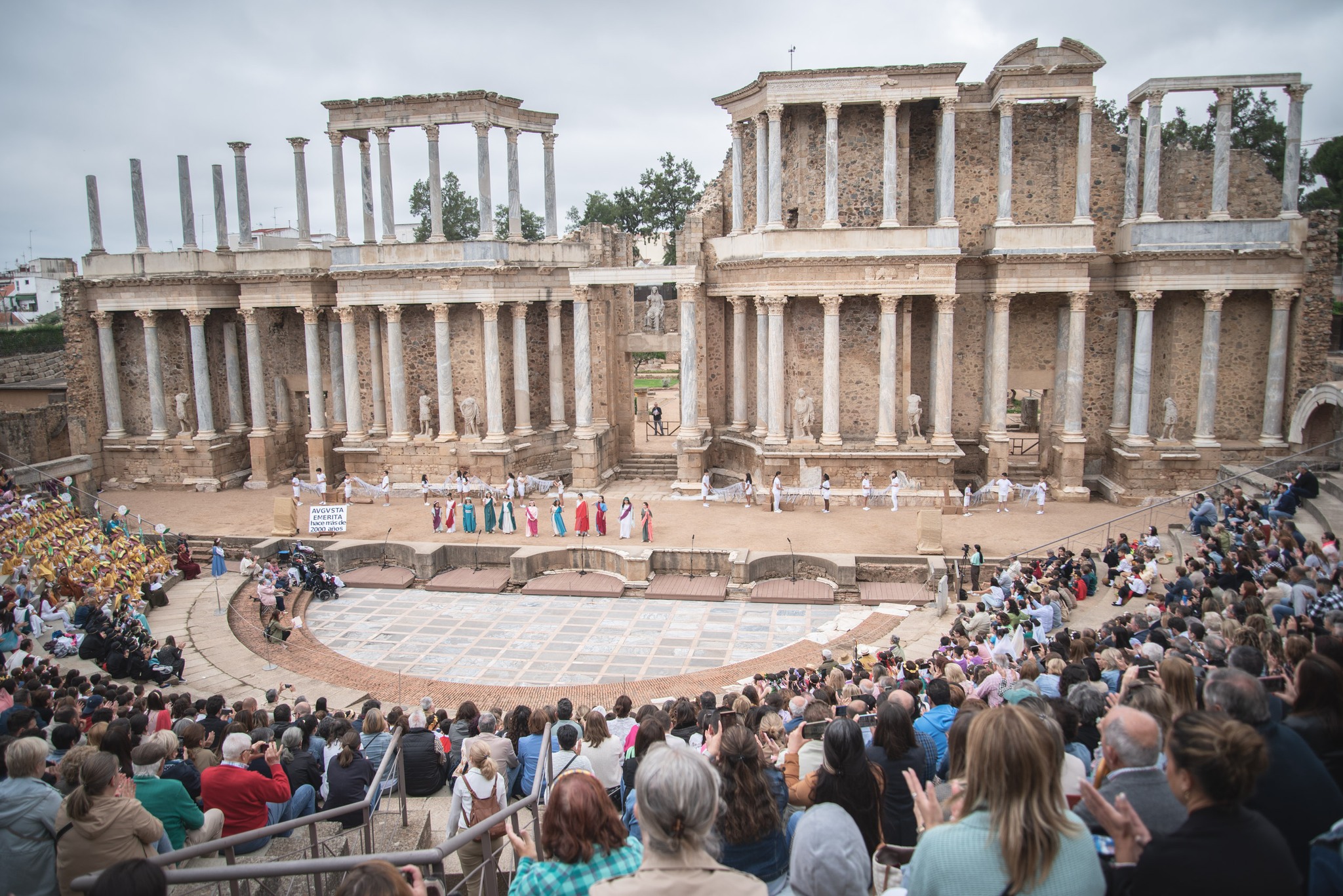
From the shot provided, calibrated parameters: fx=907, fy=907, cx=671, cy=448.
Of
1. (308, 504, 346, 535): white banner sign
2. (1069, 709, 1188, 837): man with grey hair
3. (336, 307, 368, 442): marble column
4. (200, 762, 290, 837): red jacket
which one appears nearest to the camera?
(1069, 709, 1188, 837): man with grey hair

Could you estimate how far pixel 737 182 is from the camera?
31.1m

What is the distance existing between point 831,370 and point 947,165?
22.9 feet

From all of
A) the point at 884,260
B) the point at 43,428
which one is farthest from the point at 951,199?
the point at 43,428

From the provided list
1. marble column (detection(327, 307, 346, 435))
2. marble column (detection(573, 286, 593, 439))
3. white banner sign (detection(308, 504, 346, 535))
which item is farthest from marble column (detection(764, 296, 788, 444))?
marble column (detection(327, 307, 346, 435))

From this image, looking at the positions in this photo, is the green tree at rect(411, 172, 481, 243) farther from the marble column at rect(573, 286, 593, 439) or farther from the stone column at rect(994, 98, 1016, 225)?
the stone column at rect(994, 98, 1016, 225)

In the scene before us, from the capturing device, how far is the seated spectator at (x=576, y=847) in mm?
4141

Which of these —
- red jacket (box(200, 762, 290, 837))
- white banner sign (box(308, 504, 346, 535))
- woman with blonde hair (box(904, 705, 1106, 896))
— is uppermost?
woman with blonde hair (box(904, 705, 1106, 896))

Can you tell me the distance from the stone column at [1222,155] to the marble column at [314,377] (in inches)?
1137

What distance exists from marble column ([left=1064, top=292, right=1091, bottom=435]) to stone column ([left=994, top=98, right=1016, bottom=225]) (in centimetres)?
313

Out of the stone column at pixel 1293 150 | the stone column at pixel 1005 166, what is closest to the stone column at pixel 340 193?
the stone column at pixel 1005 166

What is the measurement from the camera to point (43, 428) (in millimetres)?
31500

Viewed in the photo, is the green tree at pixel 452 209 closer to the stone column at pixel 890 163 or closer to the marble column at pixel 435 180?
the marble column at pixel 435 180

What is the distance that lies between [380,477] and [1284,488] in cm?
2577

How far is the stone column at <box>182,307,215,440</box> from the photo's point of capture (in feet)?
106
